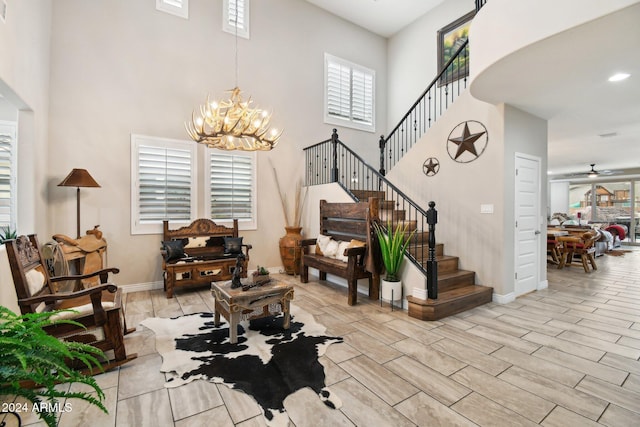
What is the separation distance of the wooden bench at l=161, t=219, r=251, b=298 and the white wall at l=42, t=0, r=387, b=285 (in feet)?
1.57

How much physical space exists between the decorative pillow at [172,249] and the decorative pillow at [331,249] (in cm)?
234

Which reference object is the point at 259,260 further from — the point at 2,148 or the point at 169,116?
the point at 2,148

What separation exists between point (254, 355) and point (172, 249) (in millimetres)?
2705

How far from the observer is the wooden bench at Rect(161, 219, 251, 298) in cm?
457

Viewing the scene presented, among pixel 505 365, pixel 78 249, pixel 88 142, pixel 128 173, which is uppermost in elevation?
pixel 88 142

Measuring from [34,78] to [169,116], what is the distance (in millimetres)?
1743

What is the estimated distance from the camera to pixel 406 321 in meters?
3.58

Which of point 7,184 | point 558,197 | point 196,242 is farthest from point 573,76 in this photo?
point 558,197

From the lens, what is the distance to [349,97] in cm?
741

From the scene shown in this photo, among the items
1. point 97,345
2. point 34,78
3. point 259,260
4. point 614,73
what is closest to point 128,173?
point 34,78

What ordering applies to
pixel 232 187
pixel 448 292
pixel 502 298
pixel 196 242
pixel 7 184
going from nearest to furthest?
1. pixel 7 184
2. pixel 448 292
3. pixel 502 298
4. pixel 196 242
5. pixel 232 187

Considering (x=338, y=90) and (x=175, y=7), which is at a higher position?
(x=175, y=7)

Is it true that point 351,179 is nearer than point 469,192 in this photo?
No

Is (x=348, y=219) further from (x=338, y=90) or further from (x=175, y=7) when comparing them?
(x=175, y=7)
